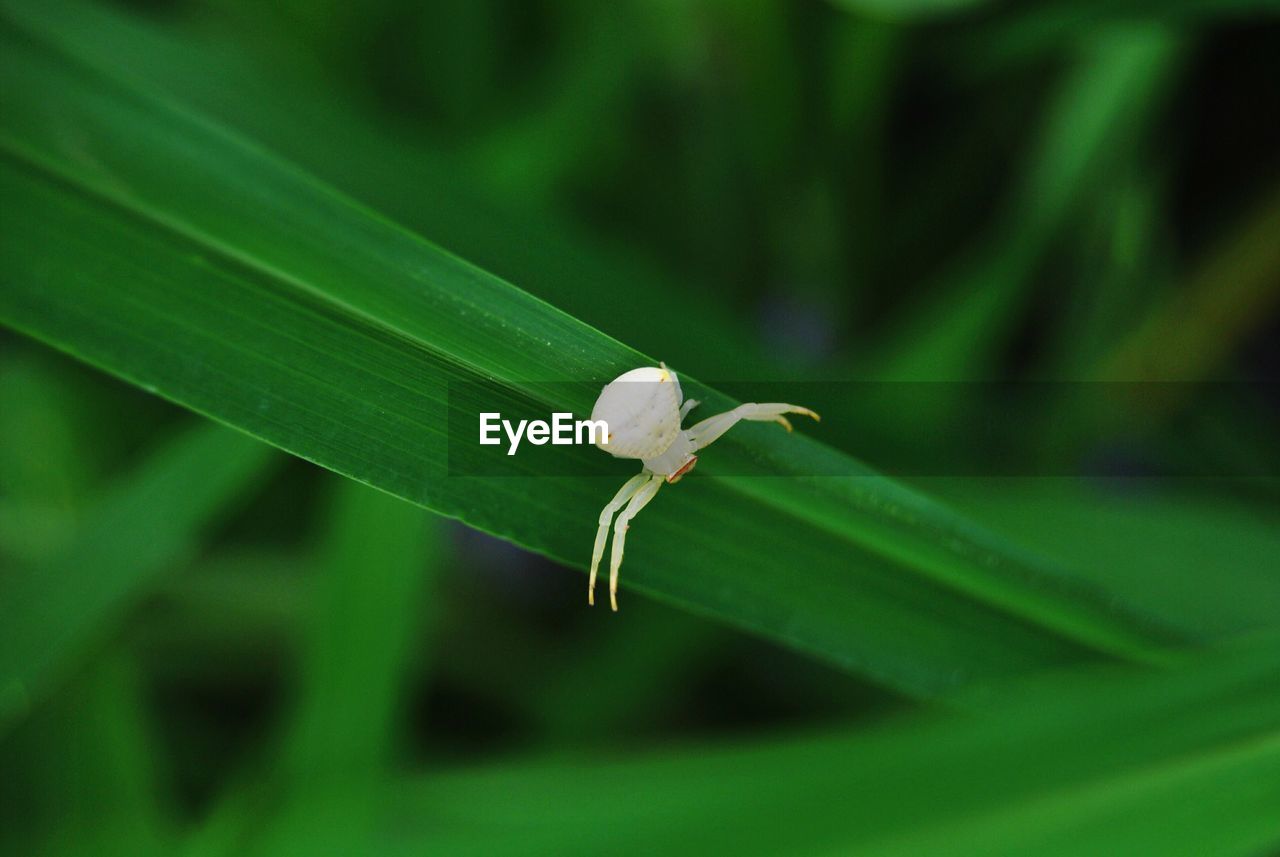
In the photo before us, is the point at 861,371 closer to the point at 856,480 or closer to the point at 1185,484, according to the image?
the point at 1185,484

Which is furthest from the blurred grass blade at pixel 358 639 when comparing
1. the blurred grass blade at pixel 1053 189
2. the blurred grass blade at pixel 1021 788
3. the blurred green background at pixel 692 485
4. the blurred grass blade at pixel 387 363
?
the blurred grass blade at pixel 1053 189

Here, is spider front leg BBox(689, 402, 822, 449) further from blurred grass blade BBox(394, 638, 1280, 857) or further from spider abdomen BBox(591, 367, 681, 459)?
blurred grass blade BBox(394, 638, 1280, 857)

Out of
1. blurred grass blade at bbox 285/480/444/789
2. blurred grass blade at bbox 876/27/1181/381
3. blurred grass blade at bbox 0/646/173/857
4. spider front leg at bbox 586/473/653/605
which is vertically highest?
blurred grass blade at bbox 876/27/1181/381

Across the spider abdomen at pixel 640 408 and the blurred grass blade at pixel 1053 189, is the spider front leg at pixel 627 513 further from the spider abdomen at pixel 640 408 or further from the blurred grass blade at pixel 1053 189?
the blurred grass blade at pixel 1053 189

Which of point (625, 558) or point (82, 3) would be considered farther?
point (82, 3)

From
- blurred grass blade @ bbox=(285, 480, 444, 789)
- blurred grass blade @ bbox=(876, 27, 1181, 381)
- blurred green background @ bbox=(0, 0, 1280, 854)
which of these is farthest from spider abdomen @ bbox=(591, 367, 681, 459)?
blurred grass blade @ bbox=(876, 27, 1181, 381)

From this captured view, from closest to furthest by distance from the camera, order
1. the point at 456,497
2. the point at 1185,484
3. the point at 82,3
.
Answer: the point at 456,497, the point at 82,3, the point at 1185,484

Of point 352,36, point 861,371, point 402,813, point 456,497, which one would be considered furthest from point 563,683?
point 352,36
